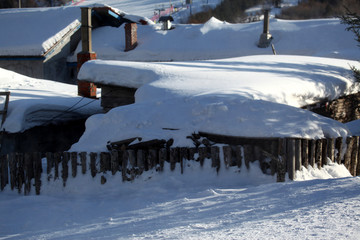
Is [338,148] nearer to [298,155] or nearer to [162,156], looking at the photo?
[298,155]

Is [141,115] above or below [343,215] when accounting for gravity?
above

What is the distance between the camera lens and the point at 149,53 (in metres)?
22.8

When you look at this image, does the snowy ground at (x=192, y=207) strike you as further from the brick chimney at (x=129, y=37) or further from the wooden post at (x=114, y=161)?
the brick chimney at (x=129, y=37)

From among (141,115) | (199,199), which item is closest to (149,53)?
(141,115)

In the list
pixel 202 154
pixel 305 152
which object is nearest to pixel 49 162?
pixel 202 154

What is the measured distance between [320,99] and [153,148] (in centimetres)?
455

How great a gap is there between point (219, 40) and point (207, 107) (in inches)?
667

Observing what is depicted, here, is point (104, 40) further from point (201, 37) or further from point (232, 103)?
point (232, 103)

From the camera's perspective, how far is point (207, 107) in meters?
6.51

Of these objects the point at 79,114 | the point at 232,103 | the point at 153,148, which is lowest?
the point at 79,114

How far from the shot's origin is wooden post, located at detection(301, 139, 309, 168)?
5879 millimetres

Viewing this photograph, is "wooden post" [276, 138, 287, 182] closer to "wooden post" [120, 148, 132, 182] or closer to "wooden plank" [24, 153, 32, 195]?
"wooden post" [120, 148, 132, 182]

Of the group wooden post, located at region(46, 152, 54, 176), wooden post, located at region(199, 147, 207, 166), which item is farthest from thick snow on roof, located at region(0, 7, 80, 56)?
wooden post, located at region(199, 147, 207, 166)

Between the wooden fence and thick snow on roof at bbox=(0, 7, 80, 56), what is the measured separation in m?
16.4
